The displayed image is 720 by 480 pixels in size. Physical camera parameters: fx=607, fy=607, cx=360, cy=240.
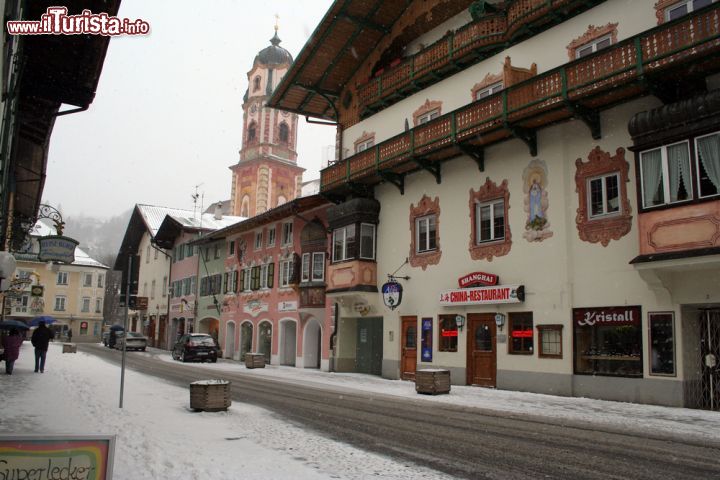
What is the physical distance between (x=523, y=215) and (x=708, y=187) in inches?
237

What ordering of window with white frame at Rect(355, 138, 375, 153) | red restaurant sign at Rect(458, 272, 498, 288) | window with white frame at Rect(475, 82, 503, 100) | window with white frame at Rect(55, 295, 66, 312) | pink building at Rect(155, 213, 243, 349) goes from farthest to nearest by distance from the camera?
1. window with white frame at Rect(55, 295, 66, 312)
2. pink building at Rect(155, 213, 243, 349)
3. window with white frame at Rect(355, 138, 375, 153)
4. window with white frame at Rect(475, 82, 503, 100)
5. red restaurant sign at Rect(458, 272, 498, 288)

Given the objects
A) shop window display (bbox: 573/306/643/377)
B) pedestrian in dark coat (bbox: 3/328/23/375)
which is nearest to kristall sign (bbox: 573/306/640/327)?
shop window display (bbox: 573/306/643/377)

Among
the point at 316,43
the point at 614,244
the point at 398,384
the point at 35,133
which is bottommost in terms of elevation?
the point at 398,384

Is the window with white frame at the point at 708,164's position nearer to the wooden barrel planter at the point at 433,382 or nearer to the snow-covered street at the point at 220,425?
the snow-covered street at the point at 220,425

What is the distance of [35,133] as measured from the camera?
16.1 m

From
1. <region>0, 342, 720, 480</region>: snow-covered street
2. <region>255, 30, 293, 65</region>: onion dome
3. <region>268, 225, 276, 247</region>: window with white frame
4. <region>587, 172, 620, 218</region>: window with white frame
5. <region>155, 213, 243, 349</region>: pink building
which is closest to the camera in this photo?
<region>0, 342, 720, 480</region>: snow-covered street

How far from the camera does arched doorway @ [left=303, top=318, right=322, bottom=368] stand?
105ft

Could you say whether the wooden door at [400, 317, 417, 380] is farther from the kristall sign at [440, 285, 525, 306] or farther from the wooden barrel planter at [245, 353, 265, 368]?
the wooden barrel planter at [245, 353, 265, 368]

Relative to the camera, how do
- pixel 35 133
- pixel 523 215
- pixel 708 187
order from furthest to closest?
pixel 523 215
pixel 35 133
pixel 708 187

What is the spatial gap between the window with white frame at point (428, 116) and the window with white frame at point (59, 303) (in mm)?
70758

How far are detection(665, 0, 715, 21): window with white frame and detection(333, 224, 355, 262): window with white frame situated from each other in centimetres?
1440

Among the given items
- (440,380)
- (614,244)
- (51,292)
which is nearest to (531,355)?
(440,380)

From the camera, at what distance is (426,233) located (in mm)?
23812

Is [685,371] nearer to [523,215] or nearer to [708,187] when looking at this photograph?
[708,187]
